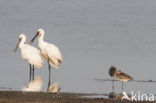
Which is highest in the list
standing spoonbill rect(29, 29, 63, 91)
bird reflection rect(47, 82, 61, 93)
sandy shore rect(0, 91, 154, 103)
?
standing spoonbill rect(29, 29, 63, 91)

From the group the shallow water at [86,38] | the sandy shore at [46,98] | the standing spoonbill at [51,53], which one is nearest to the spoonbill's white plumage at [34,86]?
the shallow water at [86,38]

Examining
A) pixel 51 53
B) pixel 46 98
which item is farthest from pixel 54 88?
pixel 51 53

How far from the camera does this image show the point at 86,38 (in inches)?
1421

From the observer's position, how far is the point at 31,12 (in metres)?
47.0

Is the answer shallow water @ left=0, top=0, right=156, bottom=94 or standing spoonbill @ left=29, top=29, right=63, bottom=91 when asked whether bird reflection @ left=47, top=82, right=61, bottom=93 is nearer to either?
shallow water @ left=0, top=0, right=156, bottom=94

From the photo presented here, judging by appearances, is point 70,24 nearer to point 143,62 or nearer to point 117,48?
point 117,48

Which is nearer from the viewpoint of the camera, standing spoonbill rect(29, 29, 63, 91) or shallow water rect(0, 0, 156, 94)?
shallow water rect(0, 0, 156, 94)

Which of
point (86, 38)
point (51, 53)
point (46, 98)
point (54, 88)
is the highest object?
point (86, 38)

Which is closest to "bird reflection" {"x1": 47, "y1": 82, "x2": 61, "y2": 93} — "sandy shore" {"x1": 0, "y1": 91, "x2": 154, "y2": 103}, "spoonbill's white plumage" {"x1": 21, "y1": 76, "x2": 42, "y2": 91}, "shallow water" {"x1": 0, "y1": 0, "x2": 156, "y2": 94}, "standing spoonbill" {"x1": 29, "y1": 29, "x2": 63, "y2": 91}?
"shallow water" {"x1": 0, "y1": 0, "x2": 156, "y2": 94}

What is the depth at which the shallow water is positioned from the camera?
69.4 feet

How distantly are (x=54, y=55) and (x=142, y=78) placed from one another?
3.19m

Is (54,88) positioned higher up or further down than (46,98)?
higher up

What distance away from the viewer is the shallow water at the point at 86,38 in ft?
69.4

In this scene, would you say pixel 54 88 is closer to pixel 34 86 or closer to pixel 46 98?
pixel 34 86
